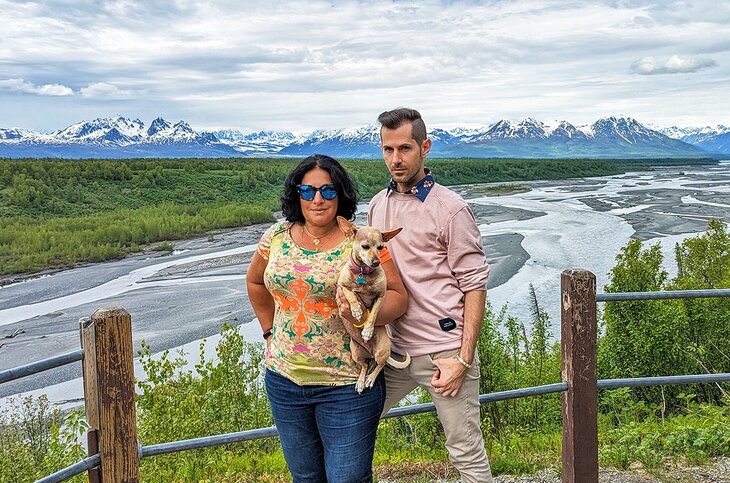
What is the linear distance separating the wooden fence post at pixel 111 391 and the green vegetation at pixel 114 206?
1178 inches

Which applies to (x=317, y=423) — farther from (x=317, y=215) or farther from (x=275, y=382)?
(x=317, y=215)

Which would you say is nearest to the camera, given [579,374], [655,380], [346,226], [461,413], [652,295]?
[346,226]

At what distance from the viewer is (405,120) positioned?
3.15 metres

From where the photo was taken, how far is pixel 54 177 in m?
50.1

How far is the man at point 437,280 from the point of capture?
3.14 m

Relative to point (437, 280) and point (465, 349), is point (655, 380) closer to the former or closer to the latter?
point (465, 349)

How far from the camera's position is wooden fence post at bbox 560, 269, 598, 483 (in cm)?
375

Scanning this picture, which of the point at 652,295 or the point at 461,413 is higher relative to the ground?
the point at 652,295

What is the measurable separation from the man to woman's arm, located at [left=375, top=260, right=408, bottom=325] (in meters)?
0.10

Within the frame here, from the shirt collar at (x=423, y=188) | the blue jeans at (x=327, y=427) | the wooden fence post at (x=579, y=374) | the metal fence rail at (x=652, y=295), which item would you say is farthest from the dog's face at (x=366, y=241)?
the metal fence rail at (x=652, y=295)

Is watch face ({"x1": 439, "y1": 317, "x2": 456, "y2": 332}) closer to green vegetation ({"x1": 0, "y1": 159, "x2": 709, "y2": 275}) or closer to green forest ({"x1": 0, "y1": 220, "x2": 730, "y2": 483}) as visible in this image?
green forest ({"x1": 0, "y1": 220, "x2": 730, "y2": 483})

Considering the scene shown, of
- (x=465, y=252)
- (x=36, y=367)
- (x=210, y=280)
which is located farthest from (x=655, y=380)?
(x=210, y=280)

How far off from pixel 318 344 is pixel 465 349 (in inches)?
24.9

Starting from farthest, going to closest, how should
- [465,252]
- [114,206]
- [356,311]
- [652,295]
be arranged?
[114,206]
[652,295]
[465,252]
[356,311]
